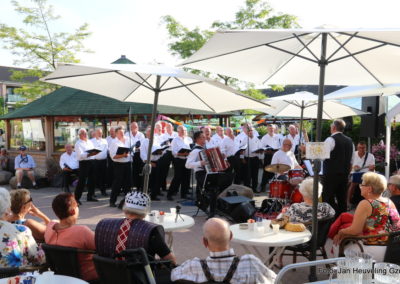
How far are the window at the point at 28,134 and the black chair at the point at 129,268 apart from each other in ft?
43.4

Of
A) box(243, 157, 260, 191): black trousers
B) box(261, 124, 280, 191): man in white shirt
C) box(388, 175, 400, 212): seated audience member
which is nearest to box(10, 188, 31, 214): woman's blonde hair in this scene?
box(388, 175, 400, 212): seated audience member

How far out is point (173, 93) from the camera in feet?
22.1

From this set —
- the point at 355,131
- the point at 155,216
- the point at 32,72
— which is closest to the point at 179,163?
the point at 155,216

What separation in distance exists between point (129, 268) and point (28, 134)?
14.7 metres

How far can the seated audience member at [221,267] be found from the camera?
267 centimetres

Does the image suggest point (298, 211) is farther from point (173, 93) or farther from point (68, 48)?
point (68, 48)

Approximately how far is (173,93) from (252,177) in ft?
19.6

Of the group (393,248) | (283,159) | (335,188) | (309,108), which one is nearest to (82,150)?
(283,159)

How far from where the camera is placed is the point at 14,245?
333 cm

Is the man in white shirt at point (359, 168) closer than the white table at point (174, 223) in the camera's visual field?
No

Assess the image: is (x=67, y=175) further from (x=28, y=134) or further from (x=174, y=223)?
(x=174, y=223)

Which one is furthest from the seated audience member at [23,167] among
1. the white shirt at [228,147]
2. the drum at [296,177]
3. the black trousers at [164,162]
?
the drum at [296,177]

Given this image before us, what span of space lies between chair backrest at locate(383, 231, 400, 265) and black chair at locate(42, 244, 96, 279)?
8.83ft

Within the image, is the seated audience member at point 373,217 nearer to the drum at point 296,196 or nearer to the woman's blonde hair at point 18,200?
the drum at point 296,196
